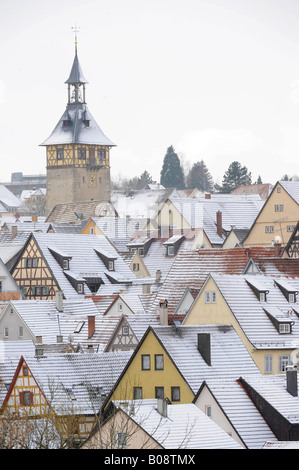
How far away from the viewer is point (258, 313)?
44.9m

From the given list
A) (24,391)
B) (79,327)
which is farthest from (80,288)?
(24,391)

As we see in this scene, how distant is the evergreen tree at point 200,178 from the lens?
17114 centimetres

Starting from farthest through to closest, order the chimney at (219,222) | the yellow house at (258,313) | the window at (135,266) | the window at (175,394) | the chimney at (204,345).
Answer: the chimney at (219,222) < the window at (135,266) < the yellow house at (258,313) < the chimney at (204,345) < the window at (175,394)

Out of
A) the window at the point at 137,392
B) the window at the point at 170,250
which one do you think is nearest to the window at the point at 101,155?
the window at the point at 170,250

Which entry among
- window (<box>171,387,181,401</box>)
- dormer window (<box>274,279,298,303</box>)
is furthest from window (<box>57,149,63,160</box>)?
window (<box>171,387,181,401</box>)

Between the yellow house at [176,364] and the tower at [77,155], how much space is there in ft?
294

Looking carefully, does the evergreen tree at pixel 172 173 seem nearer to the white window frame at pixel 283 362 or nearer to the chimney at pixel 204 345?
the white window frame at pixel 283 362

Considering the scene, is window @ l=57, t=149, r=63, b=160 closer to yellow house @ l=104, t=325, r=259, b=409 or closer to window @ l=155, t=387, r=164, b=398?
yellow house @ l=104, t=325, r=259, b=409

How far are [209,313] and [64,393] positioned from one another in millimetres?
8149

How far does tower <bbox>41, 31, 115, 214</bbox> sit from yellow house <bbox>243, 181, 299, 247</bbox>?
175ft

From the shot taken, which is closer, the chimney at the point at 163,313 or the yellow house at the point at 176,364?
the yellow house at the point at 176,364

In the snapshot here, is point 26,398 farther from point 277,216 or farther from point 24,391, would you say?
point 277,216
